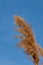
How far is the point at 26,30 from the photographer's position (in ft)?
59.1

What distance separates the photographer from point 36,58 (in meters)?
17.5

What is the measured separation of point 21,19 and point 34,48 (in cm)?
→ 184

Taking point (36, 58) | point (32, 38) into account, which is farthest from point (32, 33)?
point (36, 58)

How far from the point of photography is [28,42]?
17.8 meters

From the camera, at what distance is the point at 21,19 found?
719 inches

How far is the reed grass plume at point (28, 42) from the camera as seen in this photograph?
57.6ft

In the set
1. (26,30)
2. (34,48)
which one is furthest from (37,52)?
(26,30)

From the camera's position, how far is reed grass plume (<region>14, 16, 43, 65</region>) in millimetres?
17547

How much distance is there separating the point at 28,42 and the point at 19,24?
119 cm

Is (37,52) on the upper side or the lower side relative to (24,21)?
lower

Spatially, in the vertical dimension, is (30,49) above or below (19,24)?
below

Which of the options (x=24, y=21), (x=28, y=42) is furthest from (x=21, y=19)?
(x=28, y=42)

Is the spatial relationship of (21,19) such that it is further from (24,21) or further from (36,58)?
(36,58)

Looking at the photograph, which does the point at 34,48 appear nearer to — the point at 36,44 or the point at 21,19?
the point at 36,44
